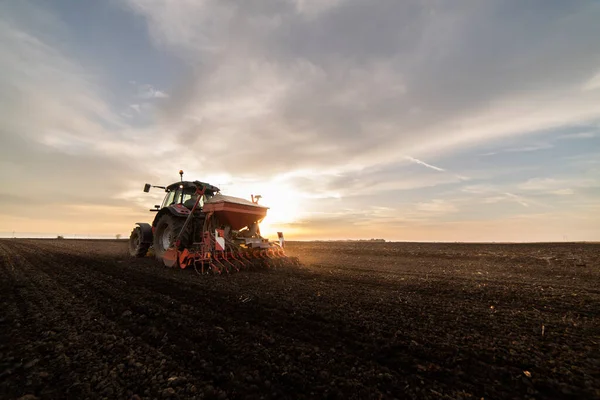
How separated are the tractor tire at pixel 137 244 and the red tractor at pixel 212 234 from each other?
6.06ft

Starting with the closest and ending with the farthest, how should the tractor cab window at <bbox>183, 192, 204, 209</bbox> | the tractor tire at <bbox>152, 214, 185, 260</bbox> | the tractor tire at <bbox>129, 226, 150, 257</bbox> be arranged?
1. the tractor tire at <bbox>152, 214, 185, 260</bbox>
2. the tractor cab window at <bbox>183, 192, 204, 209</bbox>
3. the tractor tire at <bbox>129, 226, 150, 257</bbox>

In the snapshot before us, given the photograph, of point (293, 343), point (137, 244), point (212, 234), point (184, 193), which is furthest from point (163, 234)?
point (293, 343)

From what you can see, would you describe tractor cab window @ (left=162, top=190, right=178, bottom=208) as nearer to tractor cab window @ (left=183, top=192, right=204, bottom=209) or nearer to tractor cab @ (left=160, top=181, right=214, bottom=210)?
tractor cab @ (left=160, top=181, right=214, bottom=210)

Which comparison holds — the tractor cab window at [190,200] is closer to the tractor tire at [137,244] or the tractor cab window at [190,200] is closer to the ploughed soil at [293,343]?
the tractor tire at [137,244]

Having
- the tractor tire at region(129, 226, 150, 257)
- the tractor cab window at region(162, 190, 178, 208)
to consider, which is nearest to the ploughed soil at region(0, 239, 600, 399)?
the tractor cab window at region(162, 190, 178, 208)

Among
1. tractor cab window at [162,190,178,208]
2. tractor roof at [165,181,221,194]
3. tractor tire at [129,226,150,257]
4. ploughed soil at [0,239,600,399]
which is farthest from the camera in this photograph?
tractor tire at [129,226,150,257]

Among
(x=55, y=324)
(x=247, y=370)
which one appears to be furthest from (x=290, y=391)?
(x=55, y=324)

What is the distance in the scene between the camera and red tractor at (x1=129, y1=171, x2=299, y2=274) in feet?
28.9

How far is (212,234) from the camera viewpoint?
905cm

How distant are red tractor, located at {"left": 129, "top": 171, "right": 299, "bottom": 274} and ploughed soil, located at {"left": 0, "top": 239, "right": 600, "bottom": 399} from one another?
2.68 m

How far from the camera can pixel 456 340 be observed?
11.0 ft

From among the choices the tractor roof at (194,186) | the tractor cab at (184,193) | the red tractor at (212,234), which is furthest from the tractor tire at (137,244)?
the tractor roof at (194,186)

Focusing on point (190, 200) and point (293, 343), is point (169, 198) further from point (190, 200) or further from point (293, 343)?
point (293, 343)

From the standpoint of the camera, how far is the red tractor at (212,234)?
8.80 m
